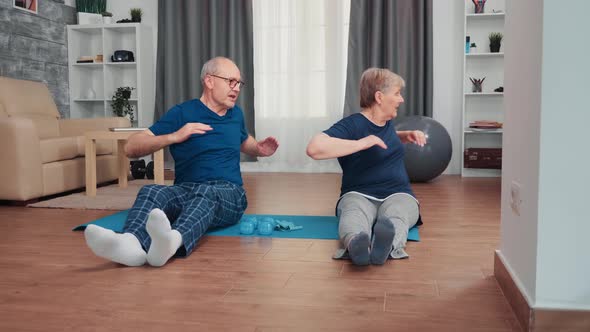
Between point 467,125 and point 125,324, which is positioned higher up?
point 467,125

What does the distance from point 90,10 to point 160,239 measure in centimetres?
484

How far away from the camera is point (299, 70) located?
5664 mm

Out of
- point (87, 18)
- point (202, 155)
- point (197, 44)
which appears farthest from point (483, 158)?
point (87, 18)

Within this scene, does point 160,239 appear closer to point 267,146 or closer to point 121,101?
point 267,146

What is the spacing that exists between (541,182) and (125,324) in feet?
3.41

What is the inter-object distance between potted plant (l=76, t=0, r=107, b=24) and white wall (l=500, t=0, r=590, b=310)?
212 inches

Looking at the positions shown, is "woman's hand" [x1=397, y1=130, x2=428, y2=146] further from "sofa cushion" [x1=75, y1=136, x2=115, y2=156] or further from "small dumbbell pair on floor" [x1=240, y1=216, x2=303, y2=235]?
"sofa cushion" [x1=75, y1=136, x2=115, y2=156]

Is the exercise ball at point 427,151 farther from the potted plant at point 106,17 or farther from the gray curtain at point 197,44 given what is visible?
the potted plant at point 106,17

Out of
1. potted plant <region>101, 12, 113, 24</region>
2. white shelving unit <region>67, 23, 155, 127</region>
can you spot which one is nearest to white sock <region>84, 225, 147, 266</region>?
white shelving unit <region>67, 23, 155, 127</region>

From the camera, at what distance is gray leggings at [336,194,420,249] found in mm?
2115

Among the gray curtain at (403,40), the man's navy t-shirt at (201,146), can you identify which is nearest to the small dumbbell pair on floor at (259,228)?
the man's navy t-shirt at (201,146)

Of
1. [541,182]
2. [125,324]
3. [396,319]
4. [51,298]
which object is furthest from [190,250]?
[541,182]

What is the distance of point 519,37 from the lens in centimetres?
148

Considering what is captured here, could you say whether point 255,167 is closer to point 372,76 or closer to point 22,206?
point 22,206
